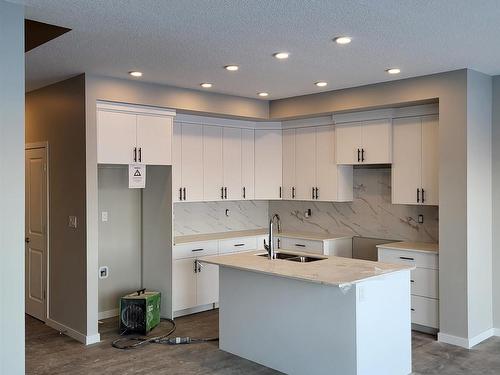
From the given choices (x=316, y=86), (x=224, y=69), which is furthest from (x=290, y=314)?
(x=316, y=86)

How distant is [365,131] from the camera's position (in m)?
5.80

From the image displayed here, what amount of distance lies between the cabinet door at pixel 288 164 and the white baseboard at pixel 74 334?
3.10 m

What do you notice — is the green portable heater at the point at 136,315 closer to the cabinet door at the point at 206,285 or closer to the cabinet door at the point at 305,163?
the cabinet door at the point at 206,285

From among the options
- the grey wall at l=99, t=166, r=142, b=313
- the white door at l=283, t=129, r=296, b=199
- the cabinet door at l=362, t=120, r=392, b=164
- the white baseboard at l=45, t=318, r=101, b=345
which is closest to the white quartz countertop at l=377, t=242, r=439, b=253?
the cabinet door at l=362, t=120, r=392, b=164

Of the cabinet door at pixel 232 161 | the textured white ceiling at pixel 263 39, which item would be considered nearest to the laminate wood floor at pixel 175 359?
the cabinet door at pixel 232 161

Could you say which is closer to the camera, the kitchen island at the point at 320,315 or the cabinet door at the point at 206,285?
the kitchen island at the point at 320,315

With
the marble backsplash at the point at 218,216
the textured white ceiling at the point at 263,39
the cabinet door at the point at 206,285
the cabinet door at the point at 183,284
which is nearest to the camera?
the textured white ceiling at the point at 263,39

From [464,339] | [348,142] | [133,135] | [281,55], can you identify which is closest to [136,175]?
[133,135]

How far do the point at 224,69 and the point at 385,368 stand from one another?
2936 millimetres

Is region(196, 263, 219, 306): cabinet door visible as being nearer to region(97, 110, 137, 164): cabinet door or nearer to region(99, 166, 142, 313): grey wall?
region(99, 166, 142, 313): grey wall

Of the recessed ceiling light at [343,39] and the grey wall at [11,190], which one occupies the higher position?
the recessed ceiling light at [343,39]

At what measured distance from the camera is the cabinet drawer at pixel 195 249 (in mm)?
5730

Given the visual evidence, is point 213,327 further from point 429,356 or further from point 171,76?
point 171,76

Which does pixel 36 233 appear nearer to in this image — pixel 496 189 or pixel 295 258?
pixel 295 258
